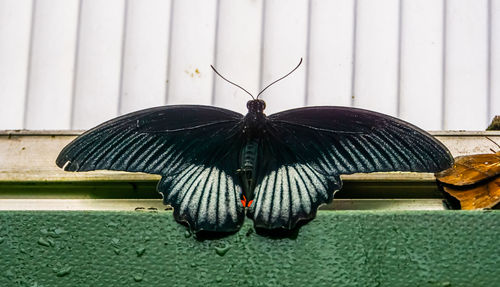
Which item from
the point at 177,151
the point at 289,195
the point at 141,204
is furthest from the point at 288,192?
the point at 141,204

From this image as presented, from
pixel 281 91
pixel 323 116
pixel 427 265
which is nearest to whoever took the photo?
pixel 427 265

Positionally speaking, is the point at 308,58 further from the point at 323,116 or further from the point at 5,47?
the point at 5,47

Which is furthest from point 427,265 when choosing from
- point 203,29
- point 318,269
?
point 203,29

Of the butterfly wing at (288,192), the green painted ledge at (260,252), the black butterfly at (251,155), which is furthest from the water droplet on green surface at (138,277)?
the butterfly wing at (288,192)

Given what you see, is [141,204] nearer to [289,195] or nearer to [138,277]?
[138,277]

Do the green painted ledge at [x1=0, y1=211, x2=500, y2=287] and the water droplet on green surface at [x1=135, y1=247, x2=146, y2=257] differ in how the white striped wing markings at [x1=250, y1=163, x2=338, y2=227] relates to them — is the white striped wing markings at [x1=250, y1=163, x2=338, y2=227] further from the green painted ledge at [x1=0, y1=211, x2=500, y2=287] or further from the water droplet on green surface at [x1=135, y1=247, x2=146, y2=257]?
the water droplet on green surface at [x1=135, y1=247, x2=146, y2=257]
